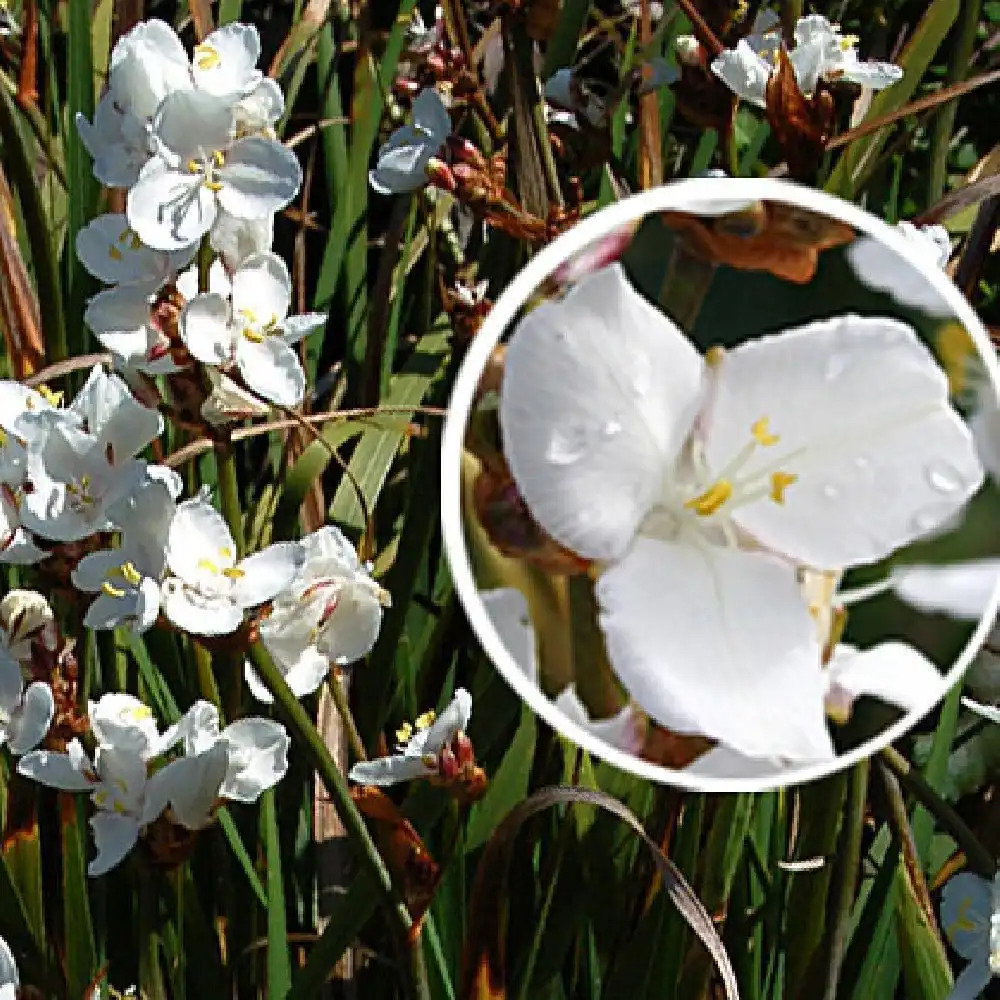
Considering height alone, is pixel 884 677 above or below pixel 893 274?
below

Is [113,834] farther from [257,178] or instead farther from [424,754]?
[257,178]

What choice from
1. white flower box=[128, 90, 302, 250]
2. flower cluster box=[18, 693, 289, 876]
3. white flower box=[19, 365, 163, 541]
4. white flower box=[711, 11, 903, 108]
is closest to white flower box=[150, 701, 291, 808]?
flower cluster box=[18, 693, 289, 876]

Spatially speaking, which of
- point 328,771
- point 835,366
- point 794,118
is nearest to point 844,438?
point 835,366

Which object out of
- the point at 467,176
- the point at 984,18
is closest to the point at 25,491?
the point at 467,176

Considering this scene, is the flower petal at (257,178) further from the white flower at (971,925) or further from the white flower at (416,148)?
the white flower at (971,925)

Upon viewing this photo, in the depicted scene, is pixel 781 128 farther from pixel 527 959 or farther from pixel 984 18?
pixel 984 18

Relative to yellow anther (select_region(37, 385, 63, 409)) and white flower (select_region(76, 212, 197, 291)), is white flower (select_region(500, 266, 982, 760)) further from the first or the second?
yellow anther (select_region(37, 385, 63, 409))
